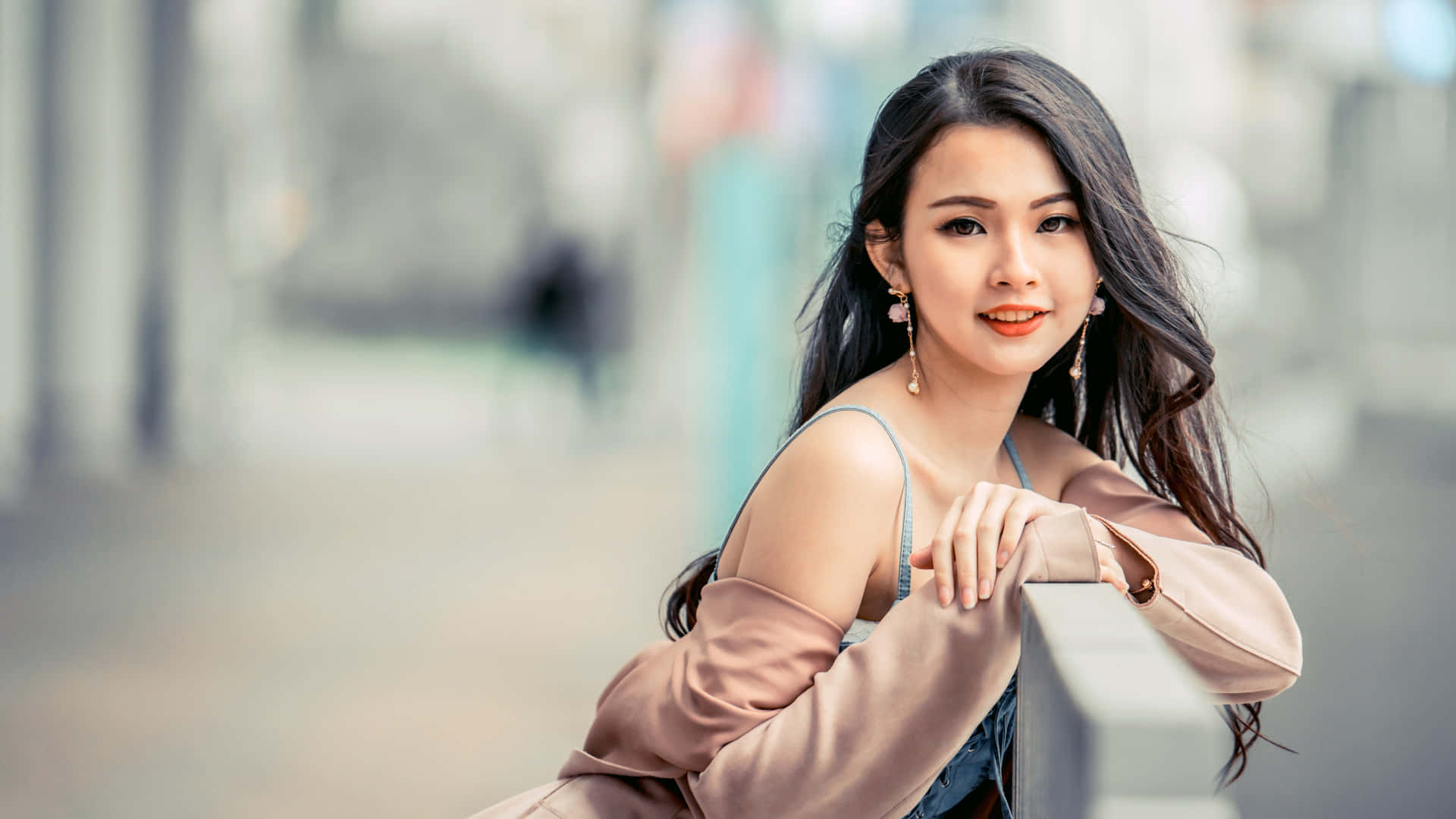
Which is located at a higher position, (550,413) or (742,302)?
(742,302)

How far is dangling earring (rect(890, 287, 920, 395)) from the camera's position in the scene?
1.52 metres

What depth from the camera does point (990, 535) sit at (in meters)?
1.11

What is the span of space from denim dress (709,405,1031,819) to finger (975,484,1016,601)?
0.58ft

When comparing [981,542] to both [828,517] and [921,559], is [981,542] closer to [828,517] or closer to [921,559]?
[921,559]

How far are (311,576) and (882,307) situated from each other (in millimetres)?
4279

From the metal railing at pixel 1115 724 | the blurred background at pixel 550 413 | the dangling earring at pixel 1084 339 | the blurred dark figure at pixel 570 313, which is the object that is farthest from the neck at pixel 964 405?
the blurred dark figure at pixel 570 313

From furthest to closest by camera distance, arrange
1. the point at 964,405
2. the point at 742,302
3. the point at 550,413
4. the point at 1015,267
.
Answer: the point at 550,413, the point at 742,302, the point at 964,405, the point at 1015,267

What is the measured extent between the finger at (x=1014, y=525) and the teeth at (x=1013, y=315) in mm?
285

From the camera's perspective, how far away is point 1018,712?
1035mm

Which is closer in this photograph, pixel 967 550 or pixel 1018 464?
pixel 967 550

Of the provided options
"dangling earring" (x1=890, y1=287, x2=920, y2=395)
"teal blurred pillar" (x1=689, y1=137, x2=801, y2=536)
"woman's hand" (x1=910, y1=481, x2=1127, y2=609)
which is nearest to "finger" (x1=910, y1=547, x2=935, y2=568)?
"woman's hand" (x1=910, y1=481, x2=1127, y2=609)

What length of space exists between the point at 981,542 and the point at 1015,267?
14.3 inches

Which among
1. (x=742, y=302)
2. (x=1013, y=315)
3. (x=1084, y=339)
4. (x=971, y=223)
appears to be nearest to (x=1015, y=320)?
(x=1013, y=315)

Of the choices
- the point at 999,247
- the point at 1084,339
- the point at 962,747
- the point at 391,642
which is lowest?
the point at 391,642
